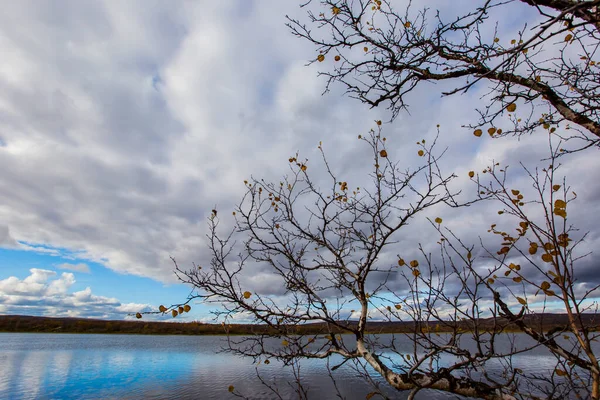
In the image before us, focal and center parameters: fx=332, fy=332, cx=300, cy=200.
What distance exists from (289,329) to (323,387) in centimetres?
1948

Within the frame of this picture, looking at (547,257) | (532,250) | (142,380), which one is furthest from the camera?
(142,380)

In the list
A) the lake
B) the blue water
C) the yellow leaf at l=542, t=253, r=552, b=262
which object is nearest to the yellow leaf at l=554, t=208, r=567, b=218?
the yellow leaf at l=542, t=253, r=552, b=262

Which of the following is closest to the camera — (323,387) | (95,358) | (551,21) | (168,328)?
(551,21)

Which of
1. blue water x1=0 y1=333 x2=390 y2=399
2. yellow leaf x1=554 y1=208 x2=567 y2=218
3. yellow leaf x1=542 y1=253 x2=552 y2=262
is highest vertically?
yellow leaf x1=554 y1=208 x2=567 y2=218

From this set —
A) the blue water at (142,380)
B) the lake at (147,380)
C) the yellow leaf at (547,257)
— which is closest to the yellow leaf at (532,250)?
the yellow leaf at (547,257)

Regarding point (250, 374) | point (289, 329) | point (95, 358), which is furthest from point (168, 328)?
point (289, 329)

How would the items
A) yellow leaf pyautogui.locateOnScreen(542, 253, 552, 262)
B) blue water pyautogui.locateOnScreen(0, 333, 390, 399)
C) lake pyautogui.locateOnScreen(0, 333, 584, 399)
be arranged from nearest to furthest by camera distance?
yellow leaf pyautogui.locateOnScreen(542, 253, 552, 262) < lake pyautogui.locateOnScreen(0, 333, 584, 399) < blue water pyautogui.locateOnScreen(0, 333, 390, 399)

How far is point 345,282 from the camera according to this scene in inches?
136

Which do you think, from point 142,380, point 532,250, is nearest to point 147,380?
point 142,380

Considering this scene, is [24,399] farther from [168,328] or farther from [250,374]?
[168,328]

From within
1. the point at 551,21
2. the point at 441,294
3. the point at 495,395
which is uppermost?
the point at 551,21

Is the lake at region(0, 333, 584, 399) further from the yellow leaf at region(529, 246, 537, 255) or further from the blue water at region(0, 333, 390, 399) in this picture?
the yellow leaf at region(529, 246, 537, 255)

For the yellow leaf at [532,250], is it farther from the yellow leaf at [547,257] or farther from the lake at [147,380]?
the lake at [147,380]

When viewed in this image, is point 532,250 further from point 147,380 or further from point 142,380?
point 142,380
